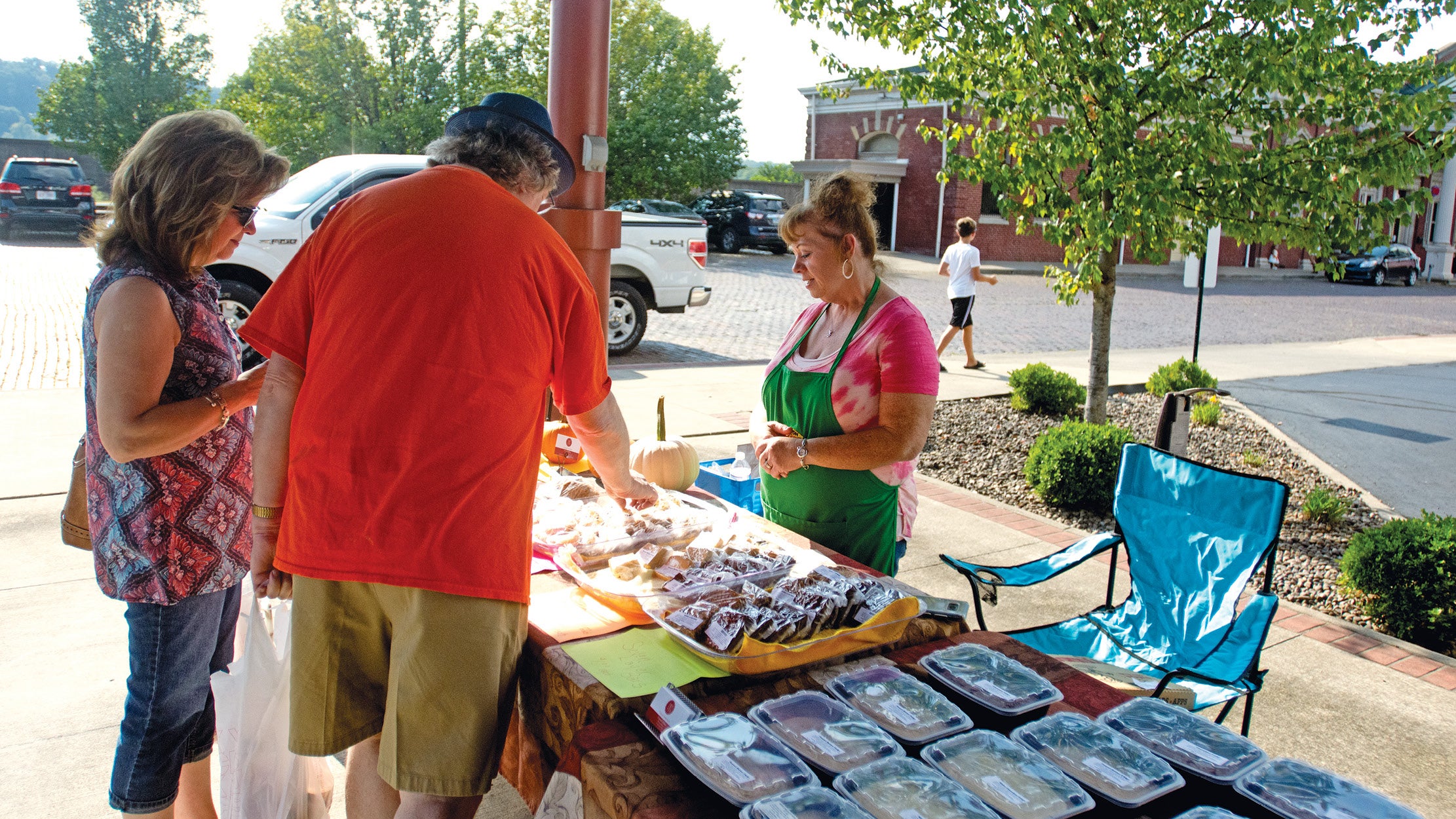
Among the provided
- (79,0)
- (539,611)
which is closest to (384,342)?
(539,611)

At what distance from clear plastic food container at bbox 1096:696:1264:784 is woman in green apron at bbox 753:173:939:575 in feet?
3.52

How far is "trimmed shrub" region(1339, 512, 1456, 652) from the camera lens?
14.0 ft

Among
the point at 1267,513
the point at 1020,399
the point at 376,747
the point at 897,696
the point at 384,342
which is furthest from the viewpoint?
the point at 1020,399

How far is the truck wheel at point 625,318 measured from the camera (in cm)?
1063

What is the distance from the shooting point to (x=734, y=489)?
12.4 ft

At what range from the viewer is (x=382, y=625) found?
1918 mm

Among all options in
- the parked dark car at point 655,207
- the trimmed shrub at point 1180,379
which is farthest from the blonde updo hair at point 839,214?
the parked dark car at point 655,207

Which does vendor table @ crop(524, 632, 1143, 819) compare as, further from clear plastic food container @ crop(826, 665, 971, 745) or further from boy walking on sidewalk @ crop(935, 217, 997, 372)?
boy walking on sidewalk @ crop(935, 217, 997, 372)

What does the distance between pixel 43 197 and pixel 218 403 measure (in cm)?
2506

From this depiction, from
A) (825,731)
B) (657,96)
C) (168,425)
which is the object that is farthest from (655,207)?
(825,731)

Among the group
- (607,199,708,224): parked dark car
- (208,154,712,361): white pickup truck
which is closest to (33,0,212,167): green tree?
(607,199,708,224): parked dark car

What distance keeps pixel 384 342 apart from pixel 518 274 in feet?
0.88

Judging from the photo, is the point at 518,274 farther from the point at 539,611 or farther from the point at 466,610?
the point at 539,611

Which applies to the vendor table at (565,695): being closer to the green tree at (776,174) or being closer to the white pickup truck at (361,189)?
the white pickup truck at (361,189)
